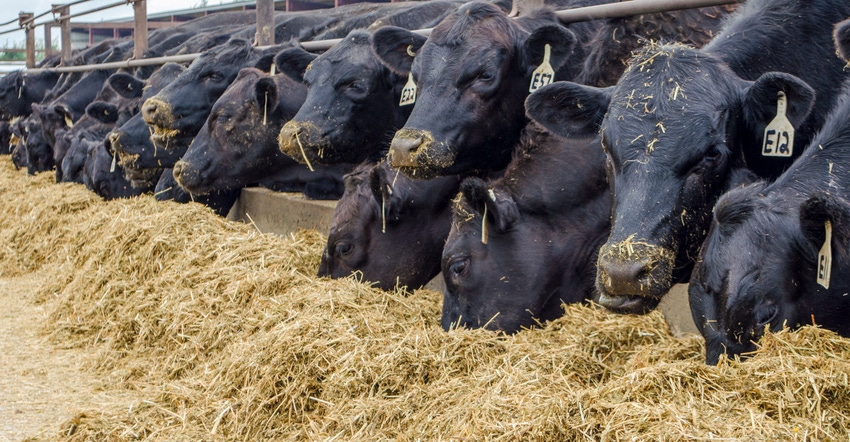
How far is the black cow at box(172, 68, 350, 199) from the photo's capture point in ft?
24.7

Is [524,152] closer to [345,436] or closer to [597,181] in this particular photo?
[597,181]

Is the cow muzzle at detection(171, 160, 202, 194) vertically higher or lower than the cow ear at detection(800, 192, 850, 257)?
lower

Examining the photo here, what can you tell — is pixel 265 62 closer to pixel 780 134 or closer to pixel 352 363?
pixel 352 363

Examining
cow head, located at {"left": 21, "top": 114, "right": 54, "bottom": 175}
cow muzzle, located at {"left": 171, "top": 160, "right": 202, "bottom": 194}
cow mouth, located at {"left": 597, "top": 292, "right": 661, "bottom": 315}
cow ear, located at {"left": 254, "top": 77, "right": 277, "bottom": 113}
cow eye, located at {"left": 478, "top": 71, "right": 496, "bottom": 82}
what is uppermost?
cow eye, located at {"left": 478, "top": 71, "right": 496, "bottom": 82}

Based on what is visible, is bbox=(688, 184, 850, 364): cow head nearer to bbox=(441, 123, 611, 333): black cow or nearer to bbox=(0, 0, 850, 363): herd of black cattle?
bbox=(0, 0, 850, 363): herd of black cattle

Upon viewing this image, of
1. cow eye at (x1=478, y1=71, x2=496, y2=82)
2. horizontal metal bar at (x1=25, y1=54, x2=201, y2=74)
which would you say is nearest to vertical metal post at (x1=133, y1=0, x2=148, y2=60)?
horizontal metal bar at (x1=25, y1=54, x2=201, y2=74)

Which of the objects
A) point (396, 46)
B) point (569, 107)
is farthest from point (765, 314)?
point (396, 46)

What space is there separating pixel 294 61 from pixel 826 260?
5.33m

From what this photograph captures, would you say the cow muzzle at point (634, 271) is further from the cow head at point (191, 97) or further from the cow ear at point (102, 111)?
the cow ear at point (102, 111)

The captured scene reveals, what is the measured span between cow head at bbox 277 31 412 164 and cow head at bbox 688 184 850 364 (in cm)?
337

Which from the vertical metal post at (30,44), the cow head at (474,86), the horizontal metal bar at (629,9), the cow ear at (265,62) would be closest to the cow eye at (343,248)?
the cow head at (474,86)

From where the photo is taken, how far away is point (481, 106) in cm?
533

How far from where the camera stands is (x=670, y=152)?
374 cm

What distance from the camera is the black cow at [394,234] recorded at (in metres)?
5.66
